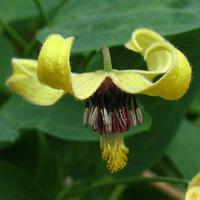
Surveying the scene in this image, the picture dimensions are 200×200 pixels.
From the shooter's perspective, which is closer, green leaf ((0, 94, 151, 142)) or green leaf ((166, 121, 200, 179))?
green leaf ((0, 94, 151, 142))

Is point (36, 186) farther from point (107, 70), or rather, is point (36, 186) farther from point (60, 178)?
point (107, 70)

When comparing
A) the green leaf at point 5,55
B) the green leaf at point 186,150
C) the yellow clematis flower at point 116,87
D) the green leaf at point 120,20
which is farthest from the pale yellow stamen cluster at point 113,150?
the green leaf at point 5,55

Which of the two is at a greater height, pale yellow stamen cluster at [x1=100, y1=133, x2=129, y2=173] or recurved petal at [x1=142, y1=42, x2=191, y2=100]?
recurved petal at [x1=142, y1=42, x2=191, y2=100]

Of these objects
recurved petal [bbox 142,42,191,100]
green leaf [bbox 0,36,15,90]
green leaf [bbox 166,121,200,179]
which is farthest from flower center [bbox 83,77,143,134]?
green leaf [bbox 0,36,15,90]

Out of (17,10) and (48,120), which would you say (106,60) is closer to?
(48,120)

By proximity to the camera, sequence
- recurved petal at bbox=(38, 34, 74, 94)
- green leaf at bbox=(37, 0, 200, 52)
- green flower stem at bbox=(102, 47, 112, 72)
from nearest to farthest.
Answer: recurved petal at bbox=(38, 34, 74, 94) < green flower stem at bbox=(102, 47, 112, 72) < green leaf at bbox=(37, 0, 200, 52)

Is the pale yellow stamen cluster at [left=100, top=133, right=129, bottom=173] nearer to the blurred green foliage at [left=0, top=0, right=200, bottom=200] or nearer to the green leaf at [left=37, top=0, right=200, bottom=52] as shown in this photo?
the blurred green foliage at [left=0, top=0, right=200, bottom=200]
